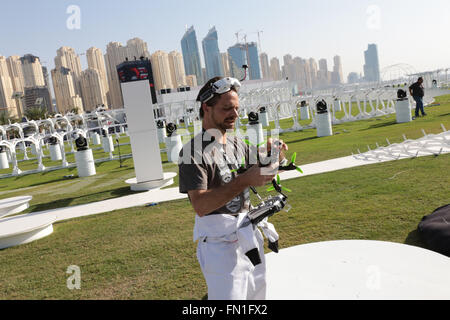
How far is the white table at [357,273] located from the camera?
231 cm

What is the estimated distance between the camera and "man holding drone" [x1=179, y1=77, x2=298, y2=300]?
1738mm

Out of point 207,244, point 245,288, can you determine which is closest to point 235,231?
point 207,244

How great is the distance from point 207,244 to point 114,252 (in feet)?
12.7

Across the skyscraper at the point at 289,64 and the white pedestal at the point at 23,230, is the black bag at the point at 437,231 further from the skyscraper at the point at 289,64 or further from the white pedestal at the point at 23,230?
the skyscraper at the point at 289,64

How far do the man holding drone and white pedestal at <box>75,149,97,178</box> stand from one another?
12.6m

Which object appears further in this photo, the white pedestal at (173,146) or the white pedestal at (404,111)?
the white pedestal at (404,111)

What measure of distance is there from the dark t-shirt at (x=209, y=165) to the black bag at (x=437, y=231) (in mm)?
2710

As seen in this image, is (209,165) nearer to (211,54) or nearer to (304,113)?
(304,113)

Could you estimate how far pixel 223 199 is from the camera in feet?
5.68

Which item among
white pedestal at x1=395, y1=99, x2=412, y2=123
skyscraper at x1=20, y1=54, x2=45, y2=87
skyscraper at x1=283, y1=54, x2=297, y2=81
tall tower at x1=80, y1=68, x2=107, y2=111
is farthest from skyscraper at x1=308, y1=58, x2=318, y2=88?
white pedestal at x1=395, y1=99, x2=412, y2=123

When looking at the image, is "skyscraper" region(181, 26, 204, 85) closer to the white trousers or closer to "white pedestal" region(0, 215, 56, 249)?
"white pedestal" region(0, 215, 56, 249)

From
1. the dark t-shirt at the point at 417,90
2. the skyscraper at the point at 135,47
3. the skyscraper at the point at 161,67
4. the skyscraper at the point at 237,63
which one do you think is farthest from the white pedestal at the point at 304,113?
the skyscraper at the point at 161,67

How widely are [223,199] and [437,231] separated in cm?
321

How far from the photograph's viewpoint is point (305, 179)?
812 centimetres
